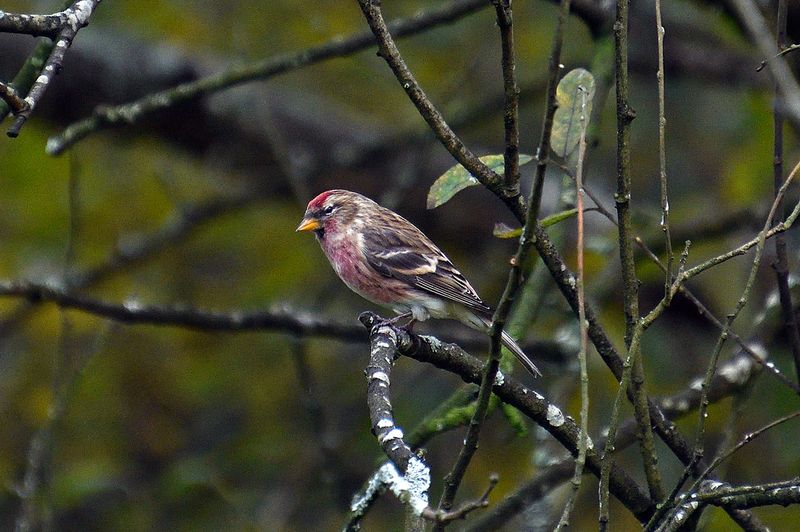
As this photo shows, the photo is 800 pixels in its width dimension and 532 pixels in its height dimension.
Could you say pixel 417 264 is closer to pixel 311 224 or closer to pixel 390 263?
pixel 390 263

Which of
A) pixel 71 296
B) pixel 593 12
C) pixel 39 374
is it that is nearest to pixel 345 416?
pixel 39 374

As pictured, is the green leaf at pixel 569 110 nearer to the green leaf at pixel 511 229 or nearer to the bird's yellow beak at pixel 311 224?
the green leaf at pixel 511 229

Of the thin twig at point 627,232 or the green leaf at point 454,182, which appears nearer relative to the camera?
the thin twig at point 627,232

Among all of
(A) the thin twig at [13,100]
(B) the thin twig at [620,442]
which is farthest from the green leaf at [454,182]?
(A) the thin twig at [13,100]

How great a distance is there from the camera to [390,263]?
633 centimetres

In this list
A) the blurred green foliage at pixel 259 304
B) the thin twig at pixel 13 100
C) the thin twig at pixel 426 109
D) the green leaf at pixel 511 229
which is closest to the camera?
the thin twig at pixel 13 100

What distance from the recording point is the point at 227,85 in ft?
21.5

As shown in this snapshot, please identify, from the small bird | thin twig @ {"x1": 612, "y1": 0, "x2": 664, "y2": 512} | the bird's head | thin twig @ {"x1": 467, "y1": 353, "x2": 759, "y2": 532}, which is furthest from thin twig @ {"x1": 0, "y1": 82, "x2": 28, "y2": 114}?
the bird's head

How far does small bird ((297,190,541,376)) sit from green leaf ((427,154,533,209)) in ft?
5.55

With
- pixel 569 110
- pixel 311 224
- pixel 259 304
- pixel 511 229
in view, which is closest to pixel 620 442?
pixel 511 229

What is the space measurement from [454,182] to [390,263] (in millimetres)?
2162

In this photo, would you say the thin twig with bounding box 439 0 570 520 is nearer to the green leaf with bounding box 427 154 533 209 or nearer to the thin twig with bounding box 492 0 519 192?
the thin twig with bounding box 492 0 519 192

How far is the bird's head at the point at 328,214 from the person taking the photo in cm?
669

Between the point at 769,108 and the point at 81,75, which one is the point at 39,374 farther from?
the point at 769,108
